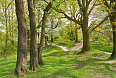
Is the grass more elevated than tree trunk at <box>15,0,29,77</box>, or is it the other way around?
tree trunk at <box>15,0,29,77</box>

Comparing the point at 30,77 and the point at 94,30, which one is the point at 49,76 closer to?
the point at 30,77

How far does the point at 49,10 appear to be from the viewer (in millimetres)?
12531

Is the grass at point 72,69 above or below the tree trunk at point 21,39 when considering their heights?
below

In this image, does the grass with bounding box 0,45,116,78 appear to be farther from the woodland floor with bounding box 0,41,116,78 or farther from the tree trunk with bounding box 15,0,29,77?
the tree trunk with bounding box 15,0,29,77

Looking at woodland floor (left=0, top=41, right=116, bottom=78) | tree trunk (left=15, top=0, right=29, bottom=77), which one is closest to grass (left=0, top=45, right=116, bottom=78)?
woodland floor (left=0, top=41, right=116, bottom=78)

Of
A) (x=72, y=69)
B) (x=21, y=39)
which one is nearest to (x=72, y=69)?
(x=72, y=69)

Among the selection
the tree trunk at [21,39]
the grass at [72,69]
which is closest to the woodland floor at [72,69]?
the grass at [72,69]

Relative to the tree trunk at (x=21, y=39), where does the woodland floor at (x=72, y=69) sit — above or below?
below

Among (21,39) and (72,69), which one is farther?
(72,69)

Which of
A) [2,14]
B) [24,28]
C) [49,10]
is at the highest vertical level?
[2,14]

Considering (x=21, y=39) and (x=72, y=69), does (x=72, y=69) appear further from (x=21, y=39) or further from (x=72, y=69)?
(x=21, y=39)

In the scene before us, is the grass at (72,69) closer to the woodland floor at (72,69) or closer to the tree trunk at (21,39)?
the woodland floor at (72,69)

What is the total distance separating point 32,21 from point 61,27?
25.1m

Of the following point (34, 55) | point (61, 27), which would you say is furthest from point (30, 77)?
point (61, 27)
